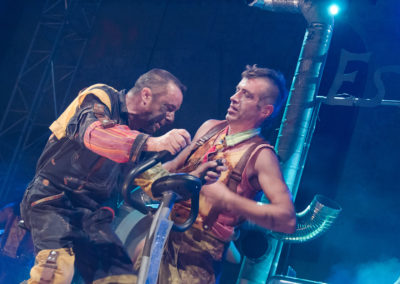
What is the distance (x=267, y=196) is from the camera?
2.34 metres

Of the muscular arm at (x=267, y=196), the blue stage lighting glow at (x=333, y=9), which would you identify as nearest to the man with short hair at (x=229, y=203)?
the muscular arm at (x=267, y=196)

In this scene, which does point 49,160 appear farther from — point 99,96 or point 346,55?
point 346,55

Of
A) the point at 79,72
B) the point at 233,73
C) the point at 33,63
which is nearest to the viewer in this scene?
the point at 233,73

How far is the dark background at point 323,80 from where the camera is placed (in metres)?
3.57

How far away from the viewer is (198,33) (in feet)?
16.3

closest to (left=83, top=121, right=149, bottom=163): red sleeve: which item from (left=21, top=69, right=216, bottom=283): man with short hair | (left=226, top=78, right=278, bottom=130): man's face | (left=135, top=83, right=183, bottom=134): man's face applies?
(left=21, top=69, right=216, bottom=283): man with short hair

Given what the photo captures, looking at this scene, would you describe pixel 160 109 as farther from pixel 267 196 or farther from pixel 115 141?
pixel 267 196

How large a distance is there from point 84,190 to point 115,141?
0.56 metres

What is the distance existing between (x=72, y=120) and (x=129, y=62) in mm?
3426

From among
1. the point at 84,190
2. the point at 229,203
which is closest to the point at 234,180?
the point at 229,203

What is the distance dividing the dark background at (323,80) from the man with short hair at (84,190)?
6.22 ft

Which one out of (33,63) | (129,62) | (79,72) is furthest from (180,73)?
(33,63)

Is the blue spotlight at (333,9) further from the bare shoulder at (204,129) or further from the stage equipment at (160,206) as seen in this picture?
the stage equipment at (160,206)

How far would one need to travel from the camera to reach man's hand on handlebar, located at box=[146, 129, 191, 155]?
71.9 inches
